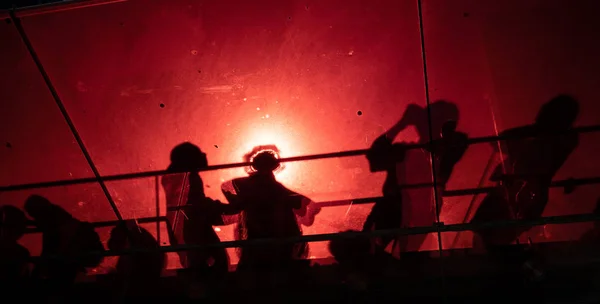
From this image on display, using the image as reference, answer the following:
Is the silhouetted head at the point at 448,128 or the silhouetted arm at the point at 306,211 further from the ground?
the silhouetted head at the point at 448,128

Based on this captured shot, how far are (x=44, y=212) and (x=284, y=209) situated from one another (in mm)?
2244

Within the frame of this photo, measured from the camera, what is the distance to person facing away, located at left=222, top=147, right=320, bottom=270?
3445mm

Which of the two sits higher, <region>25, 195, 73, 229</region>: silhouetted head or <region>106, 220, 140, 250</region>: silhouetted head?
<region>25, 195, 73, 229</region>: silhouetted head

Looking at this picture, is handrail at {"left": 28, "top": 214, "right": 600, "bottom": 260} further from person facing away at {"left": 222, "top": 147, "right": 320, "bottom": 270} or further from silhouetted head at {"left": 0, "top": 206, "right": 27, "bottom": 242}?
silhouetted head at {"left": 0, "top": 206, "right": 27, "bottom": 242}

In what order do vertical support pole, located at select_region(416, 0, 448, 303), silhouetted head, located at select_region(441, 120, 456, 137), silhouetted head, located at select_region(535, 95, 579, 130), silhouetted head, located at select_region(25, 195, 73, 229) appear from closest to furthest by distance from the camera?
vertical support pole, located at select_region(416, 0, 448, 303)
silhouetted head, located at select_region(535, 95, 579, 130)
silhouetted head, located at select_region(441, 120, 456, 137)
silhouetted head, located at select_region(25, 195, 73, 229)

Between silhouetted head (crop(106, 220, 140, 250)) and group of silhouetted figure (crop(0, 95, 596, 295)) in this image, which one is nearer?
group of silhouetted figure (crop(0, 95, 596, 295))

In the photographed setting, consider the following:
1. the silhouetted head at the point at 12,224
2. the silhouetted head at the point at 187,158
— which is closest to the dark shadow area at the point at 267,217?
the silhouetted head at the point at 187,158

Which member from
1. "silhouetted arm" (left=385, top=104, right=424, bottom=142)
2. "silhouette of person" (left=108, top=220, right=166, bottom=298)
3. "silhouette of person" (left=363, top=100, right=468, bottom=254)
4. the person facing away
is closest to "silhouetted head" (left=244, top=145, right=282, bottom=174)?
the person facing away

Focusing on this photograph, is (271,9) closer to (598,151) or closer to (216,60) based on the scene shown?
(216,60)

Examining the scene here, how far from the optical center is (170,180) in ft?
11.5

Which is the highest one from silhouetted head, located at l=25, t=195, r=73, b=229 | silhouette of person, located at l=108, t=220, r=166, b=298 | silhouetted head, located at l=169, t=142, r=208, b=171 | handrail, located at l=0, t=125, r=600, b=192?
silhouetted head, located at l=169, t=142, r=208, b=171

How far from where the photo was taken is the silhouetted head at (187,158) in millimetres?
3363

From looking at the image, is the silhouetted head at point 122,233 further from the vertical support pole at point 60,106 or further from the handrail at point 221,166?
the handrail at point 221,166

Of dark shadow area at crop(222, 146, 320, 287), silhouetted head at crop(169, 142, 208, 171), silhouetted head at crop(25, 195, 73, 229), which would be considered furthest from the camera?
silhouetted head at crop(25, 195, 73, 229)
